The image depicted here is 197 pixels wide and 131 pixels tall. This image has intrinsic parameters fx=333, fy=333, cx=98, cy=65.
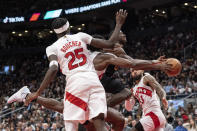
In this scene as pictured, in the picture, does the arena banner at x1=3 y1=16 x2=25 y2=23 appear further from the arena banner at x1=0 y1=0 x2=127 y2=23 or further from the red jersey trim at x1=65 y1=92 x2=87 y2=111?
the red jersey trim at x1=65 y1=92 x2=87 y2=111

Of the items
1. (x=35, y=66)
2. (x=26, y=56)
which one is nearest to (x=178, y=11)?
(x=35, y=66)

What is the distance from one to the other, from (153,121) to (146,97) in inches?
21.3

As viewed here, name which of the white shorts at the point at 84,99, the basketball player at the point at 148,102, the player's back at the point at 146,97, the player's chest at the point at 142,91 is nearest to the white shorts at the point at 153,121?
the basketball player at the point at 148,102

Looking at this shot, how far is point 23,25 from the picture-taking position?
97.7ft

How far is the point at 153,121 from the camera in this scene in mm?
6945

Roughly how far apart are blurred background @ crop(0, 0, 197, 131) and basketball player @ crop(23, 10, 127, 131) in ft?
24.2

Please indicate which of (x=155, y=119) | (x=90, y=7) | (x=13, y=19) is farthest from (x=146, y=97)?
(x=13, y=19)

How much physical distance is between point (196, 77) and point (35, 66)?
16243 millimetres

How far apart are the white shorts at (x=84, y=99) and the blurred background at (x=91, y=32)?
7.39 m

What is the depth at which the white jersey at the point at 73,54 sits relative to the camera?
180 inches

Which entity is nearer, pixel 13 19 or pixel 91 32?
pixel 13 19

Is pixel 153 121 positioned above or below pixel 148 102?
below

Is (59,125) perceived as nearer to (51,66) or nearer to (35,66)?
(51,66)

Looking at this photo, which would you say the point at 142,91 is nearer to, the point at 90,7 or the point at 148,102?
the point at 148,102
